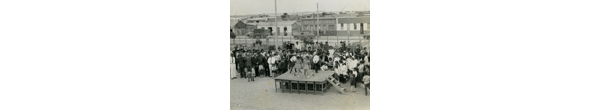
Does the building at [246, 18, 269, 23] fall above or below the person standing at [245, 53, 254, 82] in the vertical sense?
above

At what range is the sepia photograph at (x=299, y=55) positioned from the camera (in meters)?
4.10

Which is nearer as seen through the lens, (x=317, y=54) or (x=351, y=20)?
(x=351, y=20)

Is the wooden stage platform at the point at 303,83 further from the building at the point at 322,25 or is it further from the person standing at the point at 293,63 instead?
the building at the point at 322,25

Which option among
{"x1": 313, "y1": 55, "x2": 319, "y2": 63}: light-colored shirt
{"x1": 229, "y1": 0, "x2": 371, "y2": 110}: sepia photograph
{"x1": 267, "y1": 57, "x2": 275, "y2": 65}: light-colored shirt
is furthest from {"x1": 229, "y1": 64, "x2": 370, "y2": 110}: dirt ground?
{"x1": 313, "y1": 55, "x2": 319, "y2": 63}: light-colored shirt

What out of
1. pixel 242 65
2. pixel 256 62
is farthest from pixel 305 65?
pixel 242 65

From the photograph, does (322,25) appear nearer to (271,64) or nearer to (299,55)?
(299,55)

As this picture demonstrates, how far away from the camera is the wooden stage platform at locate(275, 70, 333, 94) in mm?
4219

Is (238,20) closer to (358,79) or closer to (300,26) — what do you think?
(300,26)

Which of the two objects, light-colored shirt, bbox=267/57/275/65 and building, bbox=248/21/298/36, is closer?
building, bbox=248/21/298/36

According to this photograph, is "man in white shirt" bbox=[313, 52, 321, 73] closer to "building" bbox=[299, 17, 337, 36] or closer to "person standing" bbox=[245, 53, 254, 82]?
"building" bbox=[299, 17, 337, 36]

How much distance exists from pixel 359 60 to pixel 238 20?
1159 millimetres

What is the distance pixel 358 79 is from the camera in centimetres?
411
